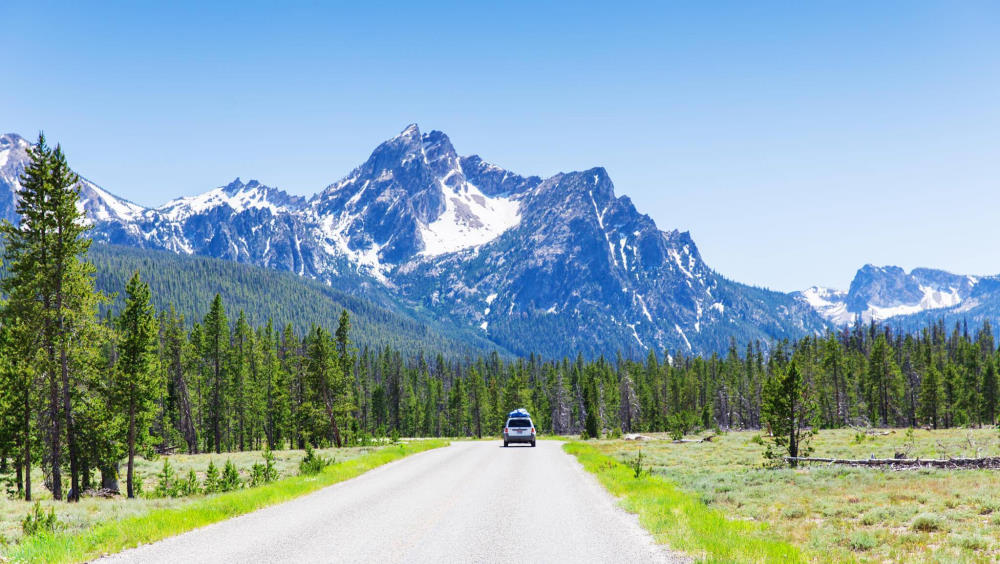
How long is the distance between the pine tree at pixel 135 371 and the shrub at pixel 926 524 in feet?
109

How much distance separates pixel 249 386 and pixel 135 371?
138 feet

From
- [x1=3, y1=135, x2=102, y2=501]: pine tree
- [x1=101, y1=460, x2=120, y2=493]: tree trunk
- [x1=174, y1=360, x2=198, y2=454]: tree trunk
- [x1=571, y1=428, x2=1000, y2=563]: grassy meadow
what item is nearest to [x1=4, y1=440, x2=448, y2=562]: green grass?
[x1=571, y1=428, x2=1000, y2=563]: grassy meadow

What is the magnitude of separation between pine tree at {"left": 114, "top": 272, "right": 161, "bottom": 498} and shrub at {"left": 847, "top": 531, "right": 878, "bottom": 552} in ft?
105

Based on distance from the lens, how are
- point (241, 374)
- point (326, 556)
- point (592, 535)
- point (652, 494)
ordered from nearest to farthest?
1. point (326, 556)
2. point (592, 535)
3. point (652, 494)
4. point (241, 374)

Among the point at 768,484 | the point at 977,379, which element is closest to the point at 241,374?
the point at 768,484

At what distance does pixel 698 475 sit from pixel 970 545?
631 inches

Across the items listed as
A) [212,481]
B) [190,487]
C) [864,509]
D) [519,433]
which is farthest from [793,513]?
[519,433]

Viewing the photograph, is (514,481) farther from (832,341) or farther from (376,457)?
(832,341)

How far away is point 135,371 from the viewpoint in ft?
108

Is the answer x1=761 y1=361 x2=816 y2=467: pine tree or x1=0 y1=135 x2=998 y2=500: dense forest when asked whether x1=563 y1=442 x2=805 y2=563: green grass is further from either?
x1=0 y1=135 x2=998 y2=500: dense forest

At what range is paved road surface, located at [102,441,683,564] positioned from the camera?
11.1m

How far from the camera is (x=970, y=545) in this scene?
13.0 metres

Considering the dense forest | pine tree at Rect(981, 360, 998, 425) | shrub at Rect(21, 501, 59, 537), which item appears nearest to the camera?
shrub at Rect(21, 501, 59, 537)

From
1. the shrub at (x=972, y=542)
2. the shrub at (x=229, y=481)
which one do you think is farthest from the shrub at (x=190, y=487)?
the shrub at (x=972, y=542)
